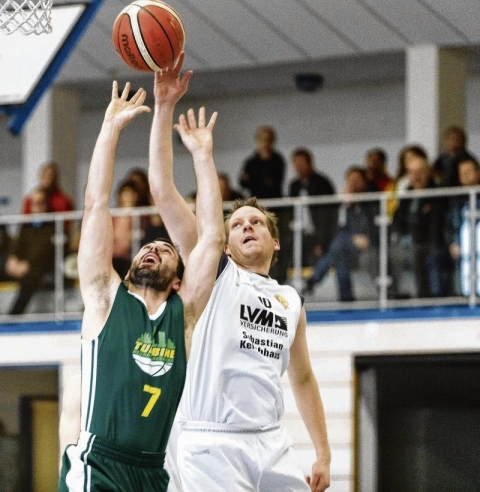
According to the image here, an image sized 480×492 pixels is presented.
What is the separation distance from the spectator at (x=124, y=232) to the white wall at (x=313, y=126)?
4.46m

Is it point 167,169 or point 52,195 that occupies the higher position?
point 52,195

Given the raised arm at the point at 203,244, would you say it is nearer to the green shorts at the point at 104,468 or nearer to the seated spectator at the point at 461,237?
the green shorts at the point at 104,468

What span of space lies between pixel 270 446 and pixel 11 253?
770 cm

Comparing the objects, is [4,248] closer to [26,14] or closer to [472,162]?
[472,162]

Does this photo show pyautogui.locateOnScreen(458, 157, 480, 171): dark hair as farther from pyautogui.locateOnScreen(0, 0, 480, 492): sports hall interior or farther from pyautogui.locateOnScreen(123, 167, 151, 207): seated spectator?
pyautogui.locateOnScreen(123, 167, 151, 207): seated spectator

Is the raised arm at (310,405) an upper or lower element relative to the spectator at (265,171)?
lower

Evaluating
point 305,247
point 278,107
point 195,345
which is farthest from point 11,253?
point 195,345

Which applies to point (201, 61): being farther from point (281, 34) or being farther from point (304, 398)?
point (304, 398)

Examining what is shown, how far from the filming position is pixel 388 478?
536 inches

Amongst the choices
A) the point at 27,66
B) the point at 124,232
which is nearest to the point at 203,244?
the point at 27,66

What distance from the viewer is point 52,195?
15.2 meters

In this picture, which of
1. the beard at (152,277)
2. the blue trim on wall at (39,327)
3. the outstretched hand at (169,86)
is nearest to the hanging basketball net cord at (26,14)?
the outstretched hand at (169,86)

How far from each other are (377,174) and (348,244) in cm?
121

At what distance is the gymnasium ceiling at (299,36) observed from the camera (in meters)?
15.4
